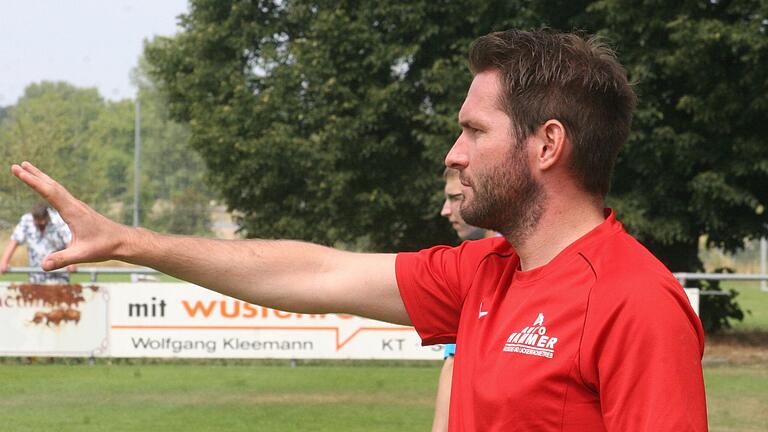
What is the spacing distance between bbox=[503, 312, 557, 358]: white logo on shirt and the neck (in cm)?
29

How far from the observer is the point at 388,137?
26078mm

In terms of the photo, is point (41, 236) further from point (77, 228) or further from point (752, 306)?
point (752, 306)

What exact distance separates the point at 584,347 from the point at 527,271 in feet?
1.48

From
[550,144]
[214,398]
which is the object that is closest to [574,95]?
[550,144]

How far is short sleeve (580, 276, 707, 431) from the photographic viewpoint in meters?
2.24

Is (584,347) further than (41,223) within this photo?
No

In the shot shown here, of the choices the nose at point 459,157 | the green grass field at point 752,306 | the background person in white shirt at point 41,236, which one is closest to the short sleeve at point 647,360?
the nose at point 459,157

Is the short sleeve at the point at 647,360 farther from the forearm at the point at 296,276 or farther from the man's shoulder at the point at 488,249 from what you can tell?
the forearm at the point at 296,276

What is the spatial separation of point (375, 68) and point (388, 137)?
171cm

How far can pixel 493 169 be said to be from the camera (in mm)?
2795

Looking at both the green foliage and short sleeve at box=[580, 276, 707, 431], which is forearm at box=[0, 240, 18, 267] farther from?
short sleeve at box=[580, 276, 707, 431]

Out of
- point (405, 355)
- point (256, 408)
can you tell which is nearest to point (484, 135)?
point (256, 408)

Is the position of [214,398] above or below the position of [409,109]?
below

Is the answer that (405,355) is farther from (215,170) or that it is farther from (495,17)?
(215,170)
